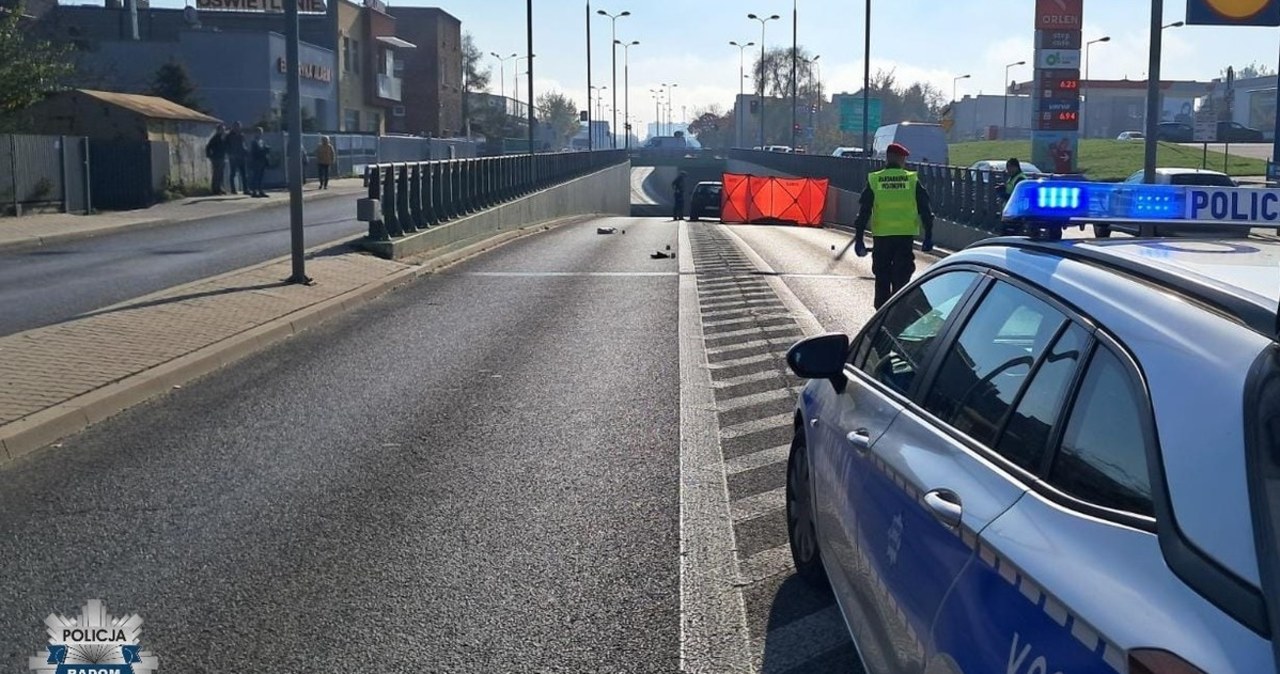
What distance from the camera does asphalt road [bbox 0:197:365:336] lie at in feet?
52.3

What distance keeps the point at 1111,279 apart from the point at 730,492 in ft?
14.8

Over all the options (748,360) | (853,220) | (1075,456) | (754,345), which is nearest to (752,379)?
(748,360)

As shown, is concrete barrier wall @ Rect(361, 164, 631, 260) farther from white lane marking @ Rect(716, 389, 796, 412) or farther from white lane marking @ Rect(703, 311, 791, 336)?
white lane marking @ Rect(716, 389, 796, 412)

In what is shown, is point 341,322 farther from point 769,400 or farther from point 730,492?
point 730,492

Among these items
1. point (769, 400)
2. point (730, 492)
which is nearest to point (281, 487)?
point (730, 492)

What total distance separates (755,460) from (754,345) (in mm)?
5147

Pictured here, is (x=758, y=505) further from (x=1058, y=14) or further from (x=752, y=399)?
(x=1058, y=14)

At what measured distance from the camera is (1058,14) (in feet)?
165

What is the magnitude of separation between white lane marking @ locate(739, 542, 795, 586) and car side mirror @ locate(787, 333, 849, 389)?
4.33 feet

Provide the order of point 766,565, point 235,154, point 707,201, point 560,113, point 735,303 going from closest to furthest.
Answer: point 766,565, point 735,303, point 235,154, point 707,201, point 560,113

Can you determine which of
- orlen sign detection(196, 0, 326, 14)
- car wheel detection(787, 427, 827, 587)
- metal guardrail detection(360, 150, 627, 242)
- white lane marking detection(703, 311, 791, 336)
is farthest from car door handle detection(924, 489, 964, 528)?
orlen sign detection(196, 0, 326, 14)

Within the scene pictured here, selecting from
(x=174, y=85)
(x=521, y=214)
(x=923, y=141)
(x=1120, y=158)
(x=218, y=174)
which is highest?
(x=174, y=85)

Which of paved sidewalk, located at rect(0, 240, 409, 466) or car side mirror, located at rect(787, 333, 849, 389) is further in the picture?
paved sidewalk, located at rect(0, 240, 409, 466)

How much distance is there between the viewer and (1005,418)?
11.4 ft
